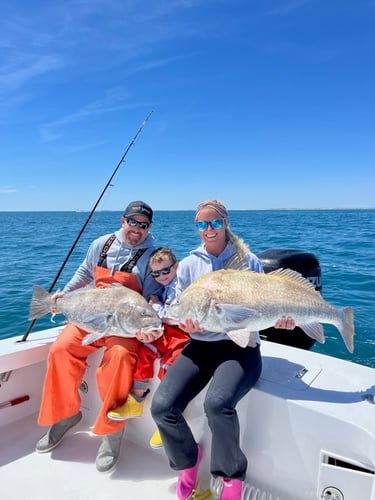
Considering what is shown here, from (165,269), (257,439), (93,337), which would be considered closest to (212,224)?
(165,269)

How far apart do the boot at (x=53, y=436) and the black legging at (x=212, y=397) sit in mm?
1274

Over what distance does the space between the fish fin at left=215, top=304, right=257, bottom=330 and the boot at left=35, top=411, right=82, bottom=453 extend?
1.92m

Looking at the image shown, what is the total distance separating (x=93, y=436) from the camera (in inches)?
133

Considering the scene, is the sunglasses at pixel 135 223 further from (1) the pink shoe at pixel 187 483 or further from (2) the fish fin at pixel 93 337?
(1) the pink shoe at pixel 187 483

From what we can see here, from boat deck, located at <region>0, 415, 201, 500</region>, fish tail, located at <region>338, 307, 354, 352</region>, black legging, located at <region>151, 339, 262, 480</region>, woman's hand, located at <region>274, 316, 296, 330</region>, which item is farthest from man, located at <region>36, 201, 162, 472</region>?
fish tail, located at <region>338, 307, 354, 352</region>

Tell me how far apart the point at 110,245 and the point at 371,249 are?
53.6ft

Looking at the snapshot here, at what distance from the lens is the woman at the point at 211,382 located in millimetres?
2287

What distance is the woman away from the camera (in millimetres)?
2287

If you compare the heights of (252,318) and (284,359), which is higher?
(252,318)

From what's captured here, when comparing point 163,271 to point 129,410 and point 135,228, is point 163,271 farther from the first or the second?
point 129,410

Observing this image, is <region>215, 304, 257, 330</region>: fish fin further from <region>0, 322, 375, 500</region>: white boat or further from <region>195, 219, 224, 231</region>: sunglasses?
<region>195, 219, 224, 231</region>: sunglasses

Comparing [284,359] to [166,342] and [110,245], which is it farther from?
[110,245]

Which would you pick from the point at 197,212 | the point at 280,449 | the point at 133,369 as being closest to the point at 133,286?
the point at 133,369

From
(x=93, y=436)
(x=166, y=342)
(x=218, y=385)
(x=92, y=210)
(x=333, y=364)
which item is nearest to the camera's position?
(x=218, y=385)
